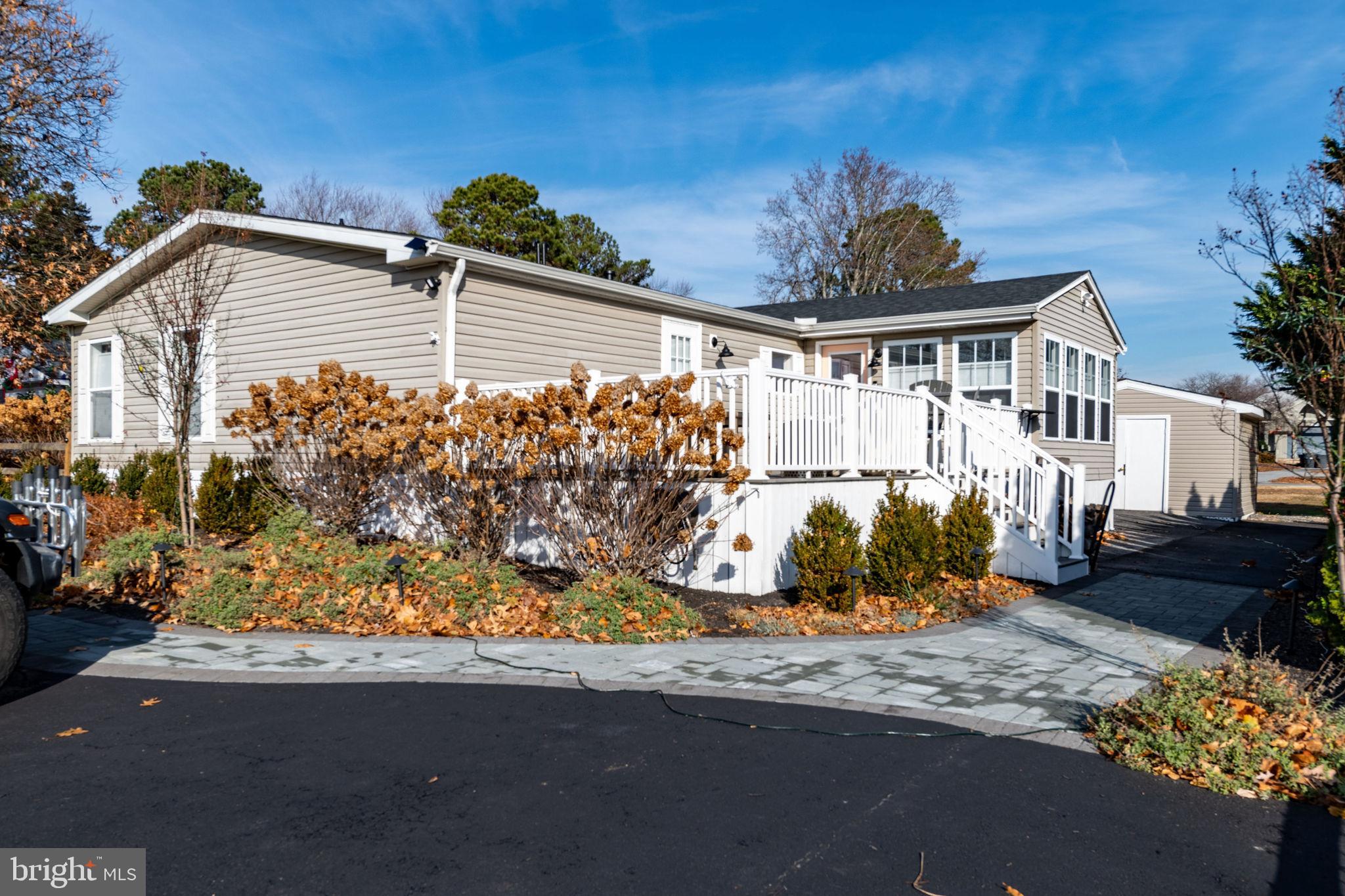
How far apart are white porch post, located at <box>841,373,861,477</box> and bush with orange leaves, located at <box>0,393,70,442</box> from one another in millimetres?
14387

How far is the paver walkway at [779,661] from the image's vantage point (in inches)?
195

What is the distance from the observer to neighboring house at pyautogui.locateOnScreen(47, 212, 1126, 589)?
906 cm

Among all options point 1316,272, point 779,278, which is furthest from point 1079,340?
point 779,278

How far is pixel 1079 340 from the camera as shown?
51.4 feet

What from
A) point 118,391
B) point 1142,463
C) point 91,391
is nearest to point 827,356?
point 1142,463

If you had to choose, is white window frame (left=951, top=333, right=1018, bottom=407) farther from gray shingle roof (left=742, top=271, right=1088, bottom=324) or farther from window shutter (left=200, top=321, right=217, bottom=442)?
window shutter (left=200, top=321, right=217, bottom=442)

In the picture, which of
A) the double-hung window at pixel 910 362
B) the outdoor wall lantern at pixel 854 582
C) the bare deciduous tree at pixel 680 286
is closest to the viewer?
the outdoor wall lantern at pixel 854 582

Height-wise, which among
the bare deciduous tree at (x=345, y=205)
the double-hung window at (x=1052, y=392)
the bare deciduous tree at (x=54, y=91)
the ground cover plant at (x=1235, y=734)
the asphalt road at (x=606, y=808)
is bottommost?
the asphalt road at (x=606, y=808)

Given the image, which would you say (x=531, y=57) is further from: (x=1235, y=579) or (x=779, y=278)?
(x=779, y=278)

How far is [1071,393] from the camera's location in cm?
1538

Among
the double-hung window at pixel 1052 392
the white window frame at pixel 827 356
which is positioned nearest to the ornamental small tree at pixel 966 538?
the double-hung window at pixel 1052 392

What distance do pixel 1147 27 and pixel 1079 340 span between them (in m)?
5.88

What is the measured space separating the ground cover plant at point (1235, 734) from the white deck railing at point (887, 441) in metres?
3.87

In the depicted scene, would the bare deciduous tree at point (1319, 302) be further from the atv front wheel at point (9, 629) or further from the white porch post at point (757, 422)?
the atv front wheel at point (9, 629)
